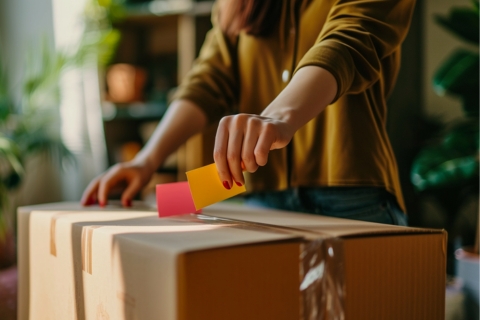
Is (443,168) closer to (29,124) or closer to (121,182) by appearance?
(121,182)

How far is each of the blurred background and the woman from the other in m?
0.56

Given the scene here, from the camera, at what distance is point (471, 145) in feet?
4.81

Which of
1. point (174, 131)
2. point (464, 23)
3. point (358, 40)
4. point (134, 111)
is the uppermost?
point (464, 23)

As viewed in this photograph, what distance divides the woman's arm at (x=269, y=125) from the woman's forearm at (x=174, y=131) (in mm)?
396

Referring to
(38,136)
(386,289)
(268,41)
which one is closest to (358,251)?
(386,289)

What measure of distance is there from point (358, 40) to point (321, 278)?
0.35m

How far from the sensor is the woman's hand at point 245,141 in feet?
1.82

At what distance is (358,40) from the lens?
668mm

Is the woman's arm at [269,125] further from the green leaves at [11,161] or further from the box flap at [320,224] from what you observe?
the green leaves at [11,161]

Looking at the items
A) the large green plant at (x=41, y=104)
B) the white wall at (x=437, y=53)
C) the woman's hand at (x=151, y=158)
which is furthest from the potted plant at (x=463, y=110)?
the large green plant at (x=41, y=104)

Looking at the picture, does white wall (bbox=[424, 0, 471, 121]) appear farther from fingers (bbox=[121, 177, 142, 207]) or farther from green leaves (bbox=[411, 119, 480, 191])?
fingers (bbox=[121, 177, 142, 207])

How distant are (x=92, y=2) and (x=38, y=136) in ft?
2.50

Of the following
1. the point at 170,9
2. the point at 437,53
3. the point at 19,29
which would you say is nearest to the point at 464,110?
the point at 437,53

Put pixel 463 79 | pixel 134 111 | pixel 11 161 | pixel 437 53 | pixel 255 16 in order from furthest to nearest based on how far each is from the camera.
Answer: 1. pixel 134 111
2. pixel 437 53
3. pixel 11 161
4. pixel 463 79
5. pixel 255 16
